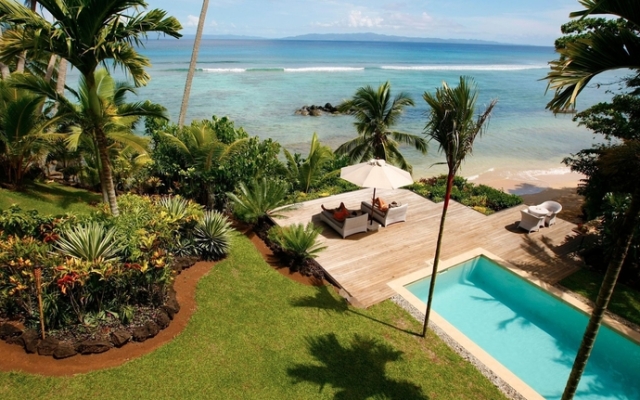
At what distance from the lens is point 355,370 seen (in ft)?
20.8

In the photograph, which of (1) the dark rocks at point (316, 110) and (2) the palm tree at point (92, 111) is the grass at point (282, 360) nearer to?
(2) the palm tree at point (92, 111)

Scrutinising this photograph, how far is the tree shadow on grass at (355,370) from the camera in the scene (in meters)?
5.95

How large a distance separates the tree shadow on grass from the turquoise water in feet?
8.03

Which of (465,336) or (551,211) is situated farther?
(551,211)

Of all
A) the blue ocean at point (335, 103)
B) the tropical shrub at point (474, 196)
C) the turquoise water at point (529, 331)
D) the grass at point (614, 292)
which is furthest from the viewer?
the blue ocean at point (335, 103)

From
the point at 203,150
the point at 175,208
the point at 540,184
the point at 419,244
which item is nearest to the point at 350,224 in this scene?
the point at 419,244

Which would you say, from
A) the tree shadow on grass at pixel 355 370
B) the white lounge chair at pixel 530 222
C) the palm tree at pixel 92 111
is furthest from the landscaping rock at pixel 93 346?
the white lounge chair at pixel 530 222

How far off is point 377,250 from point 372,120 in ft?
21.5

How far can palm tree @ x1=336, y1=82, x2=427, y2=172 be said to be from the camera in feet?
47.9

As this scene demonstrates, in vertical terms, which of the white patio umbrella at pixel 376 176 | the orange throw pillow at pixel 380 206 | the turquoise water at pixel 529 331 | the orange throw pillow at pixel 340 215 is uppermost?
the white patio umbrella at pixel 376 176

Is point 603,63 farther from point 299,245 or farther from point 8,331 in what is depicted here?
point 8,331

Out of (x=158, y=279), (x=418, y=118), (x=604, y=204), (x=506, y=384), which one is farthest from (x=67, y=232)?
(x=418, y=118)

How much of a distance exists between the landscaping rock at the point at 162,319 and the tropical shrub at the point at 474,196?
10.3 meters

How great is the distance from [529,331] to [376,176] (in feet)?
17.2
